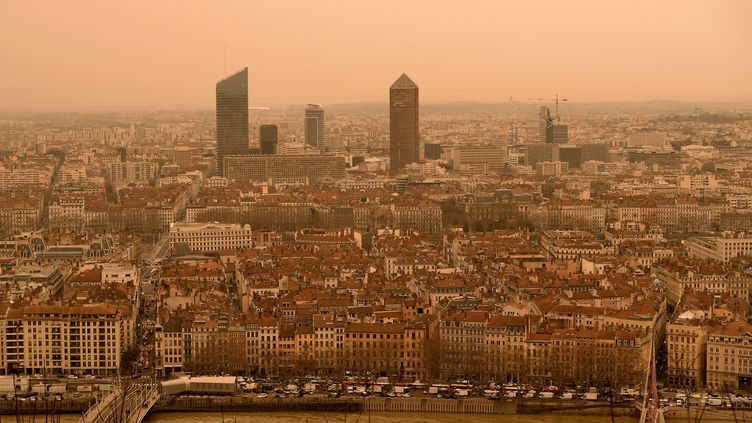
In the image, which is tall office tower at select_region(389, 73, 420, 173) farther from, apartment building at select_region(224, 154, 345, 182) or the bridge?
the bridge

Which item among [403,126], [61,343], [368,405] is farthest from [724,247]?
[403,126]

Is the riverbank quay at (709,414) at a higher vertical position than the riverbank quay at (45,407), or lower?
lower

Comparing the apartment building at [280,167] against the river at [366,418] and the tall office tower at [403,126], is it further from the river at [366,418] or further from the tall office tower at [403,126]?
the river at [366,418]

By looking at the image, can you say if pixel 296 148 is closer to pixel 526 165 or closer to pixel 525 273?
pixel 526 165

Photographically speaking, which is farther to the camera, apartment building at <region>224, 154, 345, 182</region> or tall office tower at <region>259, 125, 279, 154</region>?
tall office tower at <region>259, 125, 279, 154</region>

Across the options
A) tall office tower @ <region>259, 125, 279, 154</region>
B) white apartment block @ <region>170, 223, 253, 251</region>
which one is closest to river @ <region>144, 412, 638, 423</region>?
white apartment block @ <region>170, 223, 253, 251</region>

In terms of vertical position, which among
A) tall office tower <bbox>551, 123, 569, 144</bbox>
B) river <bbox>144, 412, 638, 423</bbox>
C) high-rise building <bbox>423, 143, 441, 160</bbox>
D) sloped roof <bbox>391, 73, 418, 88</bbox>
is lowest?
river <bbox>144, 412, 638, 423</bbox>

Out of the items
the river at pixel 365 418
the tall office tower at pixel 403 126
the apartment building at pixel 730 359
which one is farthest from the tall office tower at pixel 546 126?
the river at pixel 365 418
